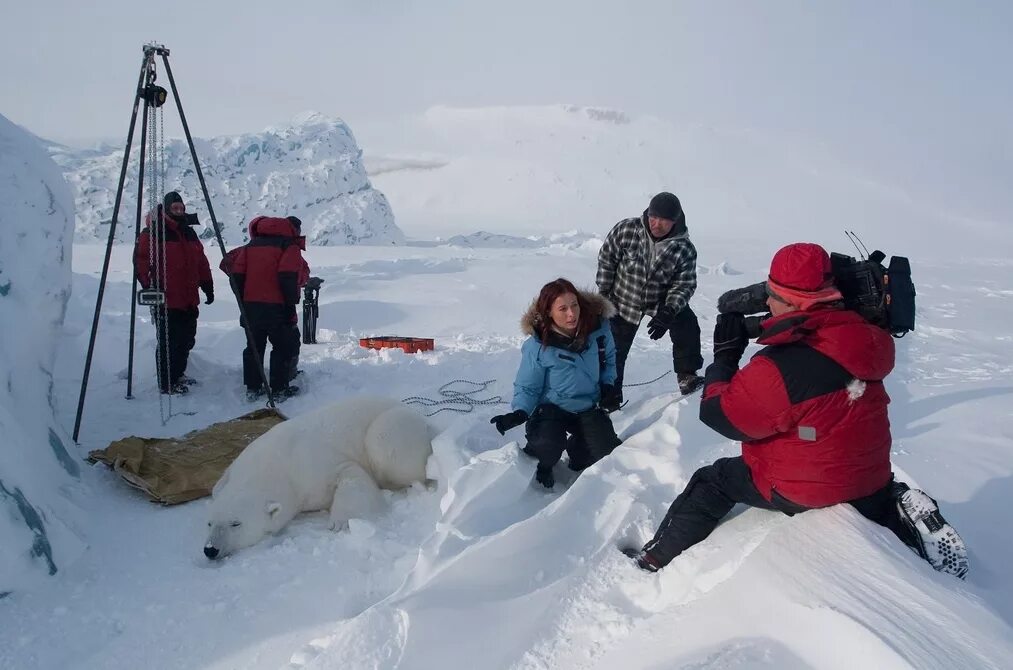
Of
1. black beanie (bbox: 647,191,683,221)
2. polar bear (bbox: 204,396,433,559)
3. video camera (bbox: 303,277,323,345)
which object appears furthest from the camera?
video camera (bbox: 303,277,323,345)

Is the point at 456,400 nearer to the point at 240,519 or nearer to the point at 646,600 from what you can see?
the point at 240,519

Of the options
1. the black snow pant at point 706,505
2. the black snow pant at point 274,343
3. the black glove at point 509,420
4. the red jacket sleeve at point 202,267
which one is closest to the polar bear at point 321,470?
the black glove at point 509,420

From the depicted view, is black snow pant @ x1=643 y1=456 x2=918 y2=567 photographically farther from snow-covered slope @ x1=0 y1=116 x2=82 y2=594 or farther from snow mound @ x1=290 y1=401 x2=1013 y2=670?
snow-covered slope @ x1=0 y1=116 x2=82 y2=594

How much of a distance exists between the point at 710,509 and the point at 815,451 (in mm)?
489

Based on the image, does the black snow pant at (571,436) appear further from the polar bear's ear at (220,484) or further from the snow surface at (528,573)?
the polar bear's ear at (220,484)

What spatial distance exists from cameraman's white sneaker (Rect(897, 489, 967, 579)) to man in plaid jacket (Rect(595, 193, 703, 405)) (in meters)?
1.94

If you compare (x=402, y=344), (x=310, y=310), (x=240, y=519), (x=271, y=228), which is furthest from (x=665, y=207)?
(x=310, y=310)

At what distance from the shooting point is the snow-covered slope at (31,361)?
2.73 meters

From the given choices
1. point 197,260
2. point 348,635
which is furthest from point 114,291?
point 348,635

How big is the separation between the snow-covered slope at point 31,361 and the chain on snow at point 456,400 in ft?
7.92

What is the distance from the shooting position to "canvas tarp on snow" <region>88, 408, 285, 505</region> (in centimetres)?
367

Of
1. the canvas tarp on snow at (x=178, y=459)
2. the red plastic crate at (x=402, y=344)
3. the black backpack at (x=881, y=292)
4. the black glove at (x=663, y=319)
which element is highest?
the black backpack at (x=881, y=292)

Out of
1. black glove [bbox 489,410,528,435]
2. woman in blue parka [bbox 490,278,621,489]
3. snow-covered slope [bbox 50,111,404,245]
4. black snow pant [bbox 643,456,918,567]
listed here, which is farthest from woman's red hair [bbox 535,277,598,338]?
snow-covered slope [bbox 50,111,404,245]

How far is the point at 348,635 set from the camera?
2123mm
